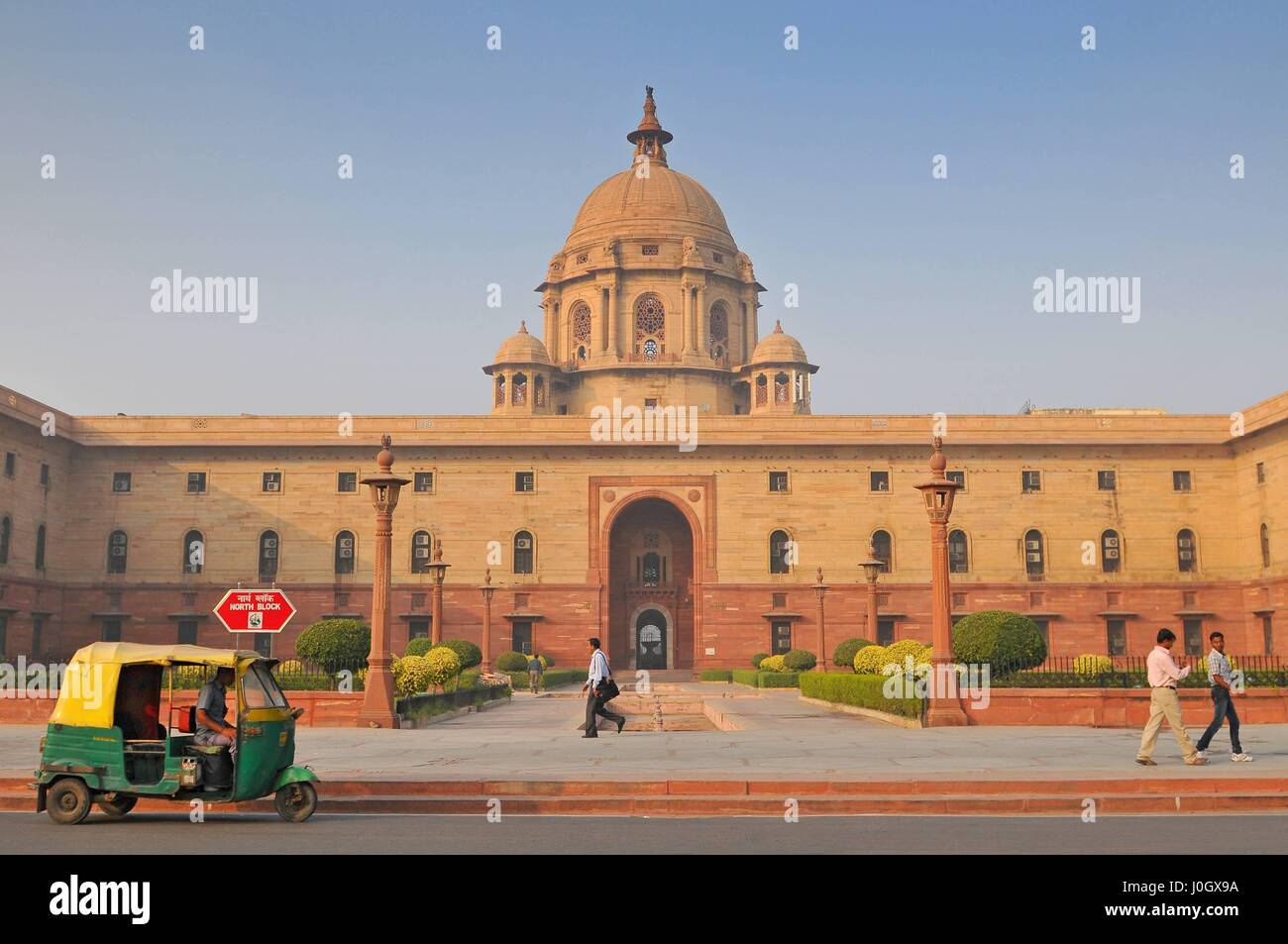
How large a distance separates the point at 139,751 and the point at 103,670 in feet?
2.60

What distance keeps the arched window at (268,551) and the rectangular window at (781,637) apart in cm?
2083

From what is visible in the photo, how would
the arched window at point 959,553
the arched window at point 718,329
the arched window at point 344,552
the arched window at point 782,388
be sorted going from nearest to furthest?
the arched window at point 959,553 → the arched window at point 344,552 → the arched window at point 782,388 → the arched window at point 718,329

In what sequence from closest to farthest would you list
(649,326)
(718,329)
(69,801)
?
(69,801) < (649,326) < (718,329)

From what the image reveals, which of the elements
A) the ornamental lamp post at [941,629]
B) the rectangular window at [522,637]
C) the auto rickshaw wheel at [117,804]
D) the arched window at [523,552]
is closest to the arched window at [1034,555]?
the arched window at [523,552]

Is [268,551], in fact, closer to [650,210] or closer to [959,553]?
[650,210]

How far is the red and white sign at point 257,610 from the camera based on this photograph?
21625mm

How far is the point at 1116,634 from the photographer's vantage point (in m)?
50.5

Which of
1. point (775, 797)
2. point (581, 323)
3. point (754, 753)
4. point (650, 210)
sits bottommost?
point (754, 753)

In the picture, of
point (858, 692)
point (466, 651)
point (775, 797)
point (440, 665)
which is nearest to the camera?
point (775, 797)

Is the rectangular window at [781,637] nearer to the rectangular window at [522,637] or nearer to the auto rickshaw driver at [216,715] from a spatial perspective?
the rectangular window at [522,637]

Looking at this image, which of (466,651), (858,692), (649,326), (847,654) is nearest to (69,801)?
(858,692)

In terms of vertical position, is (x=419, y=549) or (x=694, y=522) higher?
(x=694, y=522)
